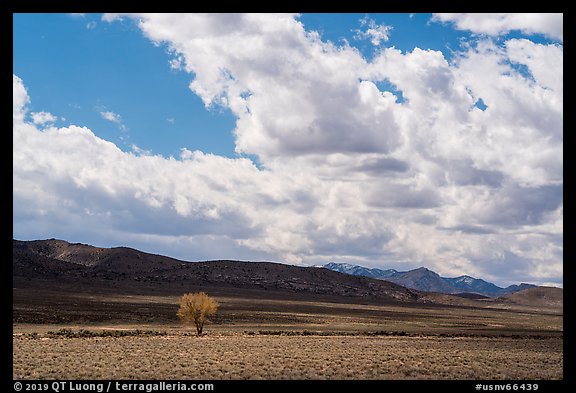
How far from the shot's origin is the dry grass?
26.0 m

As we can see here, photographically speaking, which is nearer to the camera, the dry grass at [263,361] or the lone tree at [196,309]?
the dry grass at [263,361]

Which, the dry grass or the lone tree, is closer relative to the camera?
the dry grass

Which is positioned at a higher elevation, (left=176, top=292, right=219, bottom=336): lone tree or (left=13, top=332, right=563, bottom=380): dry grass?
(left=176, top=292, right=219, bottom=336): lone tree

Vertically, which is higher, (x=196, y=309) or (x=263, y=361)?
(x=196, y=309)

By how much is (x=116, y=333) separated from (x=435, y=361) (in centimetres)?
3075

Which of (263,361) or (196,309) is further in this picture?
(196,309)

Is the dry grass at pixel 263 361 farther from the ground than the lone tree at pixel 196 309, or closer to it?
closer to it

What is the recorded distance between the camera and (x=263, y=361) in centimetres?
3075

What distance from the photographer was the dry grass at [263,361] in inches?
1025
